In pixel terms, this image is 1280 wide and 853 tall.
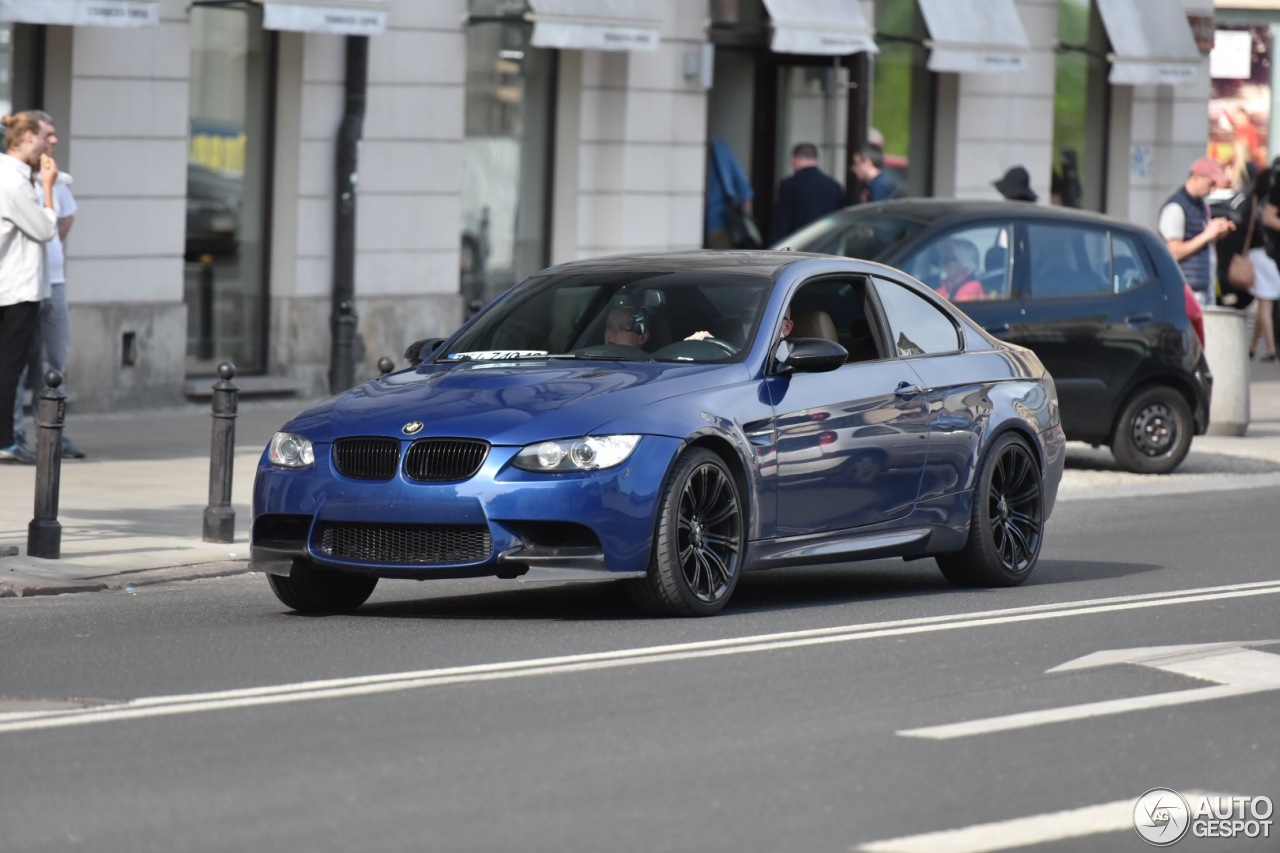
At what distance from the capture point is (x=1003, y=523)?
1127 cm

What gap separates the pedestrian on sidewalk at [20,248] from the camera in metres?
14.4

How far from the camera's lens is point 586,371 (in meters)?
9.86

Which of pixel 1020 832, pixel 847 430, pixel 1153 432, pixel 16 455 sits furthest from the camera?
pixel 1153 432

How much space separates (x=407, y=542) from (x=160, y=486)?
5.49 meters

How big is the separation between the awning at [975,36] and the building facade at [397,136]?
29 millimetres

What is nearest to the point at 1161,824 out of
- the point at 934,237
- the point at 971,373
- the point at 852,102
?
the point at 971,373

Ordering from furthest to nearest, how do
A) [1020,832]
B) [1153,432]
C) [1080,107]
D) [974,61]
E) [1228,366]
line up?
[1080,107], [974,61], [1228,366], [1153,432], [1020,832]

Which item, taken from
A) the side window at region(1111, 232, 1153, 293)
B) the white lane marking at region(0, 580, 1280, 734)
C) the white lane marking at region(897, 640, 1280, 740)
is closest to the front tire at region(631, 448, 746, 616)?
the white lane marking at region(0, 580, 1280, 734)

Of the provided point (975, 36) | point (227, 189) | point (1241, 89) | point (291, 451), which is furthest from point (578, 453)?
point (1241, 89)

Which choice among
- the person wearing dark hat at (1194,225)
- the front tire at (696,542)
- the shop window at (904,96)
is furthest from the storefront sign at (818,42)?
the front tire at (696,542)

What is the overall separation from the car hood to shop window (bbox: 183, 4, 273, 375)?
9901mm

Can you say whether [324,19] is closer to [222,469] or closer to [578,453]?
[222,469]

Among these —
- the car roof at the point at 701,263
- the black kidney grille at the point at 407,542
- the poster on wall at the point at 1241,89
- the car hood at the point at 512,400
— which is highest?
the poster on wall at the point at 1241,89

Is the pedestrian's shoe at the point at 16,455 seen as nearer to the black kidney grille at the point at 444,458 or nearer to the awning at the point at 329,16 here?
the awning at the point at 329,16
